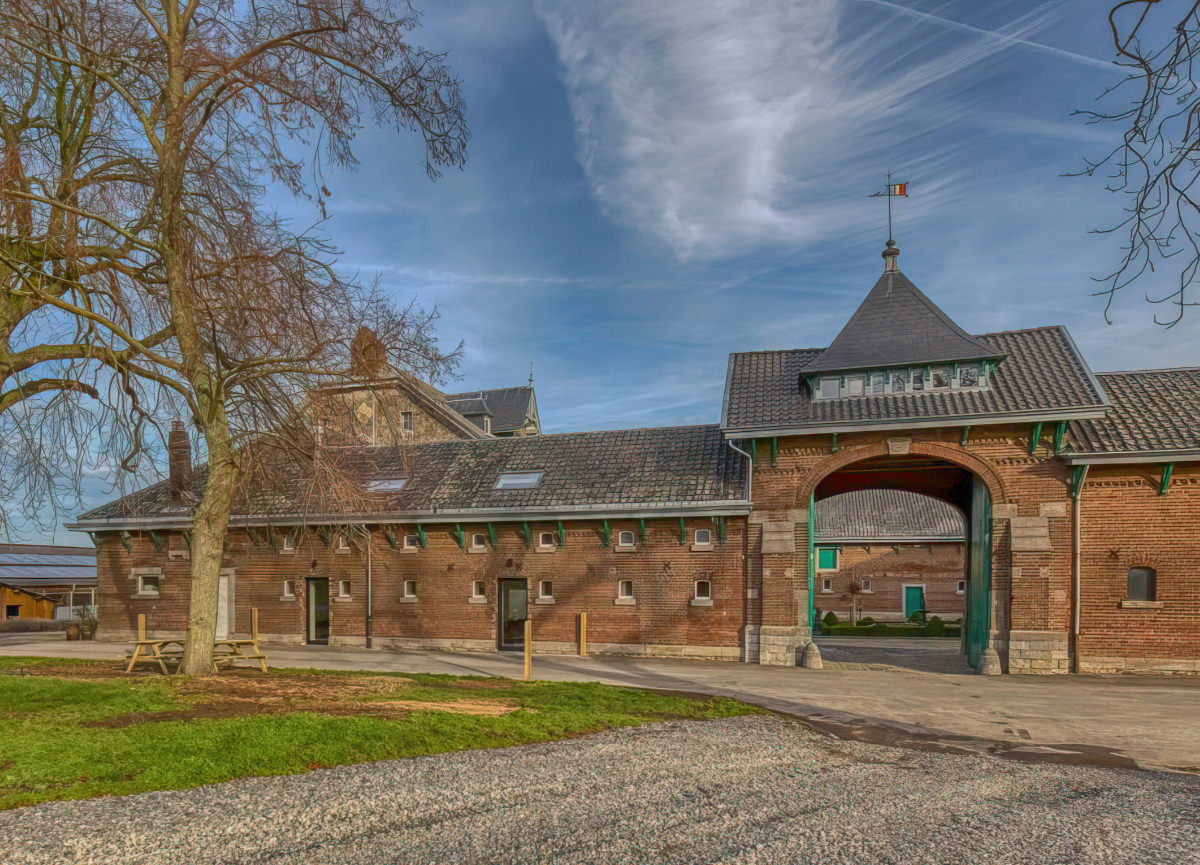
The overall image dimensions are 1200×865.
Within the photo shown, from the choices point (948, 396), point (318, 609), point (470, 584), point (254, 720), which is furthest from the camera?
point (318, 609)

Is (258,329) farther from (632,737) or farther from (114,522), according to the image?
(114,522)

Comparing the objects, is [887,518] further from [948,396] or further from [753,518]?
[753,518]

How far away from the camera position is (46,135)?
542 inches

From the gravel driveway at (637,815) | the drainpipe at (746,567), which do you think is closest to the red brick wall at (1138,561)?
the drainpipe at (746,567)

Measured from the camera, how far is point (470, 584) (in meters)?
21.7

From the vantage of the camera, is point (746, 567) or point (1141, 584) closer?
point (1141, 584)

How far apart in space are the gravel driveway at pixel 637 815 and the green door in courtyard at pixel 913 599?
1101 inches

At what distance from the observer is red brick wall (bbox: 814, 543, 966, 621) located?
3469cm

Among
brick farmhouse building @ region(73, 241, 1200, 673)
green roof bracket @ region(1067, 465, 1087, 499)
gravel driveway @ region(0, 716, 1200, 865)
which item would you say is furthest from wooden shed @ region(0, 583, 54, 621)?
green roof bracket @ region(1067, 465, 1087, 499)

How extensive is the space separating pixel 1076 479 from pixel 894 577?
63.3 feet

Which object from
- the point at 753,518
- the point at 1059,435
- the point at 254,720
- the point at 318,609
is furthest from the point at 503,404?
the point at 254,720

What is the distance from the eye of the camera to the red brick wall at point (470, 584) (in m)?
19.7

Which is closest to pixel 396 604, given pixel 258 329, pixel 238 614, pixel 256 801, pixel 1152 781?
pixel 238 614

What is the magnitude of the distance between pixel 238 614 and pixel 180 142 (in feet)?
51.4
